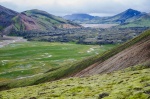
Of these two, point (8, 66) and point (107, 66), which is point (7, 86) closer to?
point (107, 66)

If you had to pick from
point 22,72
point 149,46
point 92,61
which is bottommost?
point 22,72

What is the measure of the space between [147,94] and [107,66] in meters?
51.9

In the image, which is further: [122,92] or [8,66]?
[8,66]

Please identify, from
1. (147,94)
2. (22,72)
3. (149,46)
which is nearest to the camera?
(147,94)

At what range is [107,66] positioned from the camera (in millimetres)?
82688

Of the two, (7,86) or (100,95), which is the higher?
(100,95)

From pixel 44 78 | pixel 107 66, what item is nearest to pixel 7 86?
pixel 44 78

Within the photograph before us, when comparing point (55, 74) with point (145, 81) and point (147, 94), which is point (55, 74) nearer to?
point (145, 81)

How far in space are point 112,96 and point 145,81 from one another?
687cm

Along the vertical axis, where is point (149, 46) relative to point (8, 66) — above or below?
above

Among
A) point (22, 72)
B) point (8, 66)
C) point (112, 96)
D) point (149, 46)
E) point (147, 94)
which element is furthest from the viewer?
point (8, 66)

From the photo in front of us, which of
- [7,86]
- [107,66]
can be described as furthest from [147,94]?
[7,86]

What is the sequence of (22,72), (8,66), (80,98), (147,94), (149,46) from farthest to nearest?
(8,66), (22,72), (149,46), (80,98), (147,94)

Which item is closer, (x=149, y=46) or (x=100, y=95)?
(x=100, y=95)
